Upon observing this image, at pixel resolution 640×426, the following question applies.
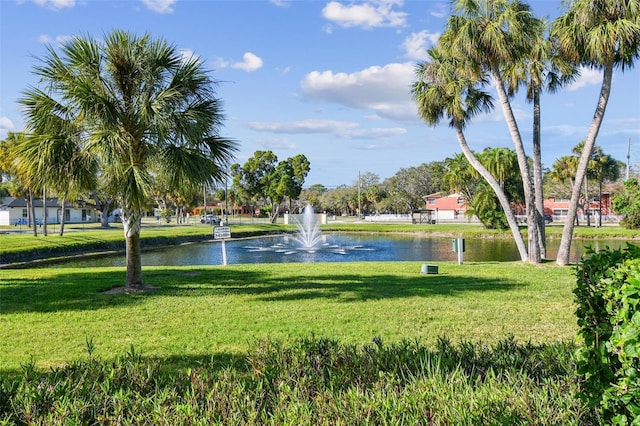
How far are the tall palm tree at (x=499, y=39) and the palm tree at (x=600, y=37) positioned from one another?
3.24 ft

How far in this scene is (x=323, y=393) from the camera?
2949mm

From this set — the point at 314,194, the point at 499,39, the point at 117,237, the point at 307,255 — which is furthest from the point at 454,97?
the point at 314,194

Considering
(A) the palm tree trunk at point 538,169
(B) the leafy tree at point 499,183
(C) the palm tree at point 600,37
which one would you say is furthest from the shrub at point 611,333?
(B) the leafy tree at point 499,183

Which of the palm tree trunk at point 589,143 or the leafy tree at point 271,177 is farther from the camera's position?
the leafy tree at point 271,177

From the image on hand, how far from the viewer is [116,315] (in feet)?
24.8

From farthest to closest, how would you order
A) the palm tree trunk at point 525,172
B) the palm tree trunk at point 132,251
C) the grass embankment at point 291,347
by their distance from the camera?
1. the palm tree trunk at point 525,172
2. the palm tree trunk at point 132,251
3. the grass embankment at point 291,347

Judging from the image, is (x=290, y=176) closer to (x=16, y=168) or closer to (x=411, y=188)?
(x=411, y=188)

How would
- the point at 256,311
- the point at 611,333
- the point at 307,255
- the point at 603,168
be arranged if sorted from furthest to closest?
the point at 603,168 < the point at 307,255 < the point at 256,311 < the point at 611,333

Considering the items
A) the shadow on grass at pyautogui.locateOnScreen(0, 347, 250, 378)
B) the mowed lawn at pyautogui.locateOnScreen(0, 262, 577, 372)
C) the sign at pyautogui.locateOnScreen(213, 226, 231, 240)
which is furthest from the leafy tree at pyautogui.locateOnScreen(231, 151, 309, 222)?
the shadow on grass at pyautogui.locateOnScreen(0, 347, 250, 378)

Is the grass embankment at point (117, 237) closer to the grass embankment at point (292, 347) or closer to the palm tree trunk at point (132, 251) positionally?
the grass embankment at point (292, 347)

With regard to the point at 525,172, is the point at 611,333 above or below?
below

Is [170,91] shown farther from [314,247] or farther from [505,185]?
[505,185]

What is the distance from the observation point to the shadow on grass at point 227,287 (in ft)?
28.8

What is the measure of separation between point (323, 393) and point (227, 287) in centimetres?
785
